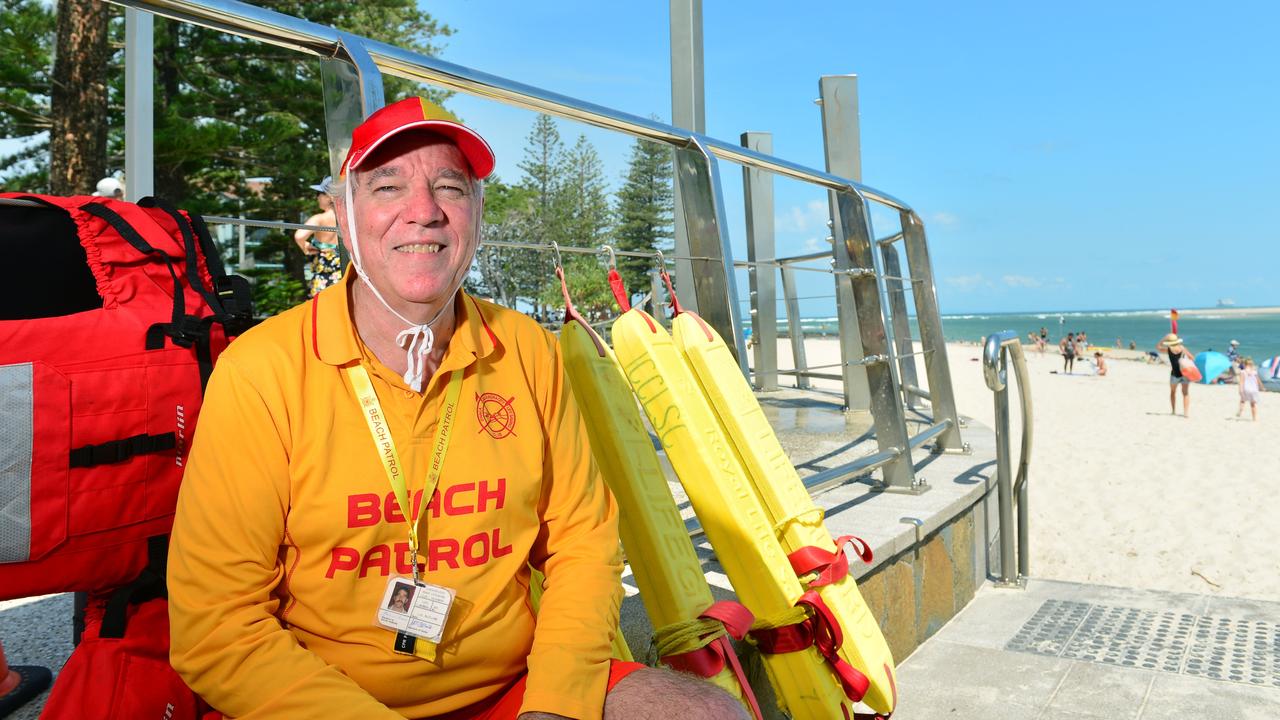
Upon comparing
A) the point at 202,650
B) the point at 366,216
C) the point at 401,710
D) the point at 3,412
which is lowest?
the point at 401,710

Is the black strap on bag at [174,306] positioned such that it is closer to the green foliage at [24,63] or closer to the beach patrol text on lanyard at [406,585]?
the beach patrol text on lanyard at [406,585]

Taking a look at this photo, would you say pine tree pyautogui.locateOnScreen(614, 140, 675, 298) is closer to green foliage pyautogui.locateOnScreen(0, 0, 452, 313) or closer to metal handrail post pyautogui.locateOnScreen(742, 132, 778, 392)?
green foliage pyautogui.locateOnScreen(0, 0, 452, 313)

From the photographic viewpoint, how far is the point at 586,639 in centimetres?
149

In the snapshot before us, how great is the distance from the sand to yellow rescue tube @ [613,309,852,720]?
3.72 meters

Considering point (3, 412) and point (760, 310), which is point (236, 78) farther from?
point (3, 412)

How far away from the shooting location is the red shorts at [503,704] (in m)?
1.49

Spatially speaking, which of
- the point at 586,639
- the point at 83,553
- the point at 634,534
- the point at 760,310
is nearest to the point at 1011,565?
the point at 634,534

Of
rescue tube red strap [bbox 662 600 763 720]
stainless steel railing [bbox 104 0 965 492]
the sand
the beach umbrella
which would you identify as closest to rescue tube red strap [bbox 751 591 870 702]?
rescue tube red strap [bbox 662 600 763 720]

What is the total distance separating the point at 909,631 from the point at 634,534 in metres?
1.74

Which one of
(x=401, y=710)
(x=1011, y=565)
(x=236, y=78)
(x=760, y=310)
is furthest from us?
(x=236, y=78)

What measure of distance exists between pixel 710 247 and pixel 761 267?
5.50 metres

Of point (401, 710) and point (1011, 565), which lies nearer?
point (401, 710)

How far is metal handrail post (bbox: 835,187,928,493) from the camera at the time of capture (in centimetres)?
397

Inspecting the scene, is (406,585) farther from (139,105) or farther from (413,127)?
(139,105)
